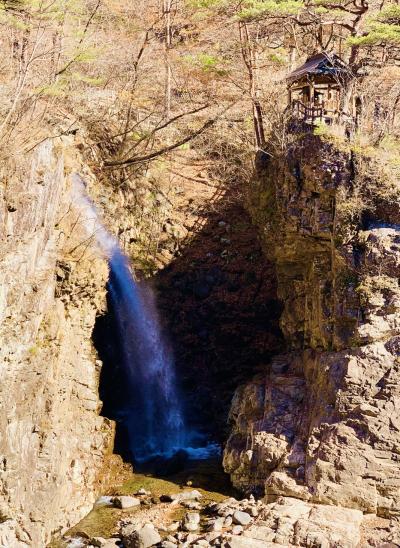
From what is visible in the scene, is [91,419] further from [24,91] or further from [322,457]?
→ [24,91]

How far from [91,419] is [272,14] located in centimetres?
1168

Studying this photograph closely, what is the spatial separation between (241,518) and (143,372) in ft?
23.2

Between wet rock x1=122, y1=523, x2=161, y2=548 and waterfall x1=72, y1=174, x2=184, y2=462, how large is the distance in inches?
183

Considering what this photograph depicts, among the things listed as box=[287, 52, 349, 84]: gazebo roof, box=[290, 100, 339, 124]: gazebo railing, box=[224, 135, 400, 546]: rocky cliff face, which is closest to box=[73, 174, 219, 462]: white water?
box=[224, 135, 400, 546]: rocky cliff face

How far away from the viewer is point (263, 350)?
62.1ft

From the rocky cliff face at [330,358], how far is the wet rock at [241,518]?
88 cm

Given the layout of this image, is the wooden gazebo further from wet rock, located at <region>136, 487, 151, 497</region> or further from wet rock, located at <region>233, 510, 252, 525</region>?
wet rock, located at <region>136, 487, 151, 497</region>

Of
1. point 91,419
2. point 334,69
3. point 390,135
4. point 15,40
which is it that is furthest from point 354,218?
point 15,40

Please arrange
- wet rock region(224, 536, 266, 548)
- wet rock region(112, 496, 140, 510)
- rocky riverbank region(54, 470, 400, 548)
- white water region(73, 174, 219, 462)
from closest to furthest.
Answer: wet rock region(224, 536, 266, 548), rocky riverbank region(54, 470, 400, 548), wet rock region(112, 496, 140, 510), white water region(73, 174, 219, 462)

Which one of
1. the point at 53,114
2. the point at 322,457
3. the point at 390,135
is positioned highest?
the point at 53,114

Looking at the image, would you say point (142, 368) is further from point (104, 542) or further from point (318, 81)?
point (318, 81)

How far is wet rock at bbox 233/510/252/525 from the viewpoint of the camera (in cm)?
1189

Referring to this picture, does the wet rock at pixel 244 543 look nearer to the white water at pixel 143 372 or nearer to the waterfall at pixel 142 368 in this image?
the white water at pixel 143 372

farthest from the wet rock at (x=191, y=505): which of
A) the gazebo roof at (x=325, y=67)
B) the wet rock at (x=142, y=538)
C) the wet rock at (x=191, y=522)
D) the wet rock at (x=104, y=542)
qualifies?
the gazebo roof at (x=325, y=67)
